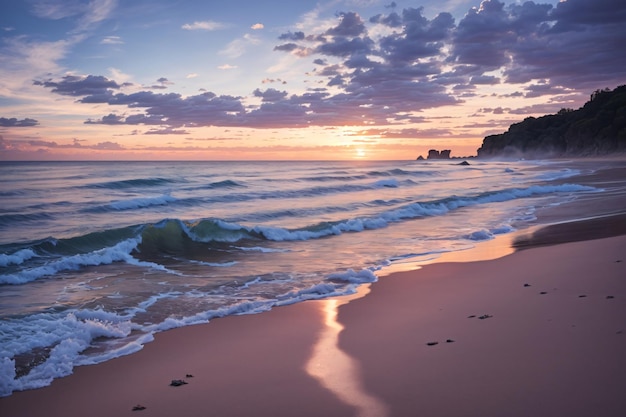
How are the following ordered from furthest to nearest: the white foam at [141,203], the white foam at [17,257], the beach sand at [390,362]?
the white foam at [141,203] → the white foam at [17,257] → the beach sand at [390,362]

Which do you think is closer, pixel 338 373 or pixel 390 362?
pixel 338 373

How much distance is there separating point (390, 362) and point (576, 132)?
338 ft

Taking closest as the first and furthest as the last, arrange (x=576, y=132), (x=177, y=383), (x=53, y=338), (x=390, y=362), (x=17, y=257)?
(x=177, y=383)
(x=390, y=362)
(x=53, y=338)
(x=17, y=257)
(x=576, y=132)

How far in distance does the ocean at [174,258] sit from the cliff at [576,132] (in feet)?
225

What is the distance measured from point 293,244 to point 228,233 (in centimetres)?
222

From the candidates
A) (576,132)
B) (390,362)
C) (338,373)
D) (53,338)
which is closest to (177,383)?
(338,373)

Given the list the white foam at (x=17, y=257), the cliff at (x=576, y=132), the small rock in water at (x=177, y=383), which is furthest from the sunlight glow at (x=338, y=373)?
the cliff at (x=576, y=132)

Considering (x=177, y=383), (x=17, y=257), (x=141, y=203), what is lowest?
(x=17, y=257)

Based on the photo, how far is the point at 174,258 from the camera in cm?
1204

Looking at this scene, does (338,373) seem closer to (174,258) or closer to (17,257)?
(174,258)

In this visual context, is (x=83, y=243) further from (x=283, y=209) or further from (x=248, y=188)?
(x=248, y=188)

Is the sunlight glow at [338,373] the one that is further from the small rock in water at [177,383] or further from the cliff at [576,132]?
the cliff at [576,132]

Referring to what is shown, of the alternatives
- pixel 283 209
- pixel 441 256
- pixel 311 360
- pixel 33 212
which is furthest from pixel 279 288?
pixel 33 212

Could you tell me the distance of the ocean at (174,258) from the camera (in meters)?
5.87
